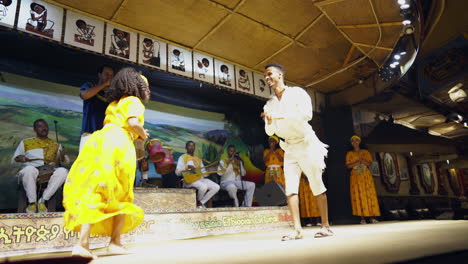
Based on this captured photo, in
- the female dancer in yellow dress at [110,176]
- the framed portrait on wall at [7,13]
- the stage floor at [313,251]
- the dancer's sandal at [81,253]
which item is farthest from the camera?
the framed portrait on wall at [7,13]

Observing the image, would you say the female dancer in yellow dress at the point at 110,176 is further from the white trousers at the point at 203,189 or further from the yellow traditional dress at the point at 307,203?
the yellow traditional dress at the point at 307,203

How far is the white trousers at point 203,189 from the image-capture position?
5.48 meters

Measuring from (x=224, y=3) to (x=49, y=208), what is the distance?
4.03m

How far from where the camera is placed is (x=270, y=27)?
5352mm

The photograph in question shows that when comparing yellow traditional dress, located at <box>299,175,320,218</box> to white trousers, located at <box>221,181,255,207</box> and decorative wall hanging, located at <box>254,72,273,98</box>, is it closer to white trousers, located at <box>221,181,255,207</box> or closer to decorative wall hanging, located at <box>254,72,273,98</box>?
white trousers, located at <box>221,181,255,207</box>

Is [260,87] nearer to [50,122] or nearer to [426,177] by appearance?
[50,122]

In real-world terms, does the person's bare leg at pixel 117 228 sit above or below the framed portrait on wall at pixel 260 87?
below

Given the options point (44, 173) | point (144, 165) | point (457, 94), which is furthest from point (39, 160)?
point (457, 94)

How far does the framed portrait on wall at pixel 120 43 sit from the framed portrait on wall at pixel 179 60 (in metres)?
0.68

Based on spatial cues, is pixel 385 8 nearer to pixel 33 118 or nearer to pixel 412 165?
pixel 33 118

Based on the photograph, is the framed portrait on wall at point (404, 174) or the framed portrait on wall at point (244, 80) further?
the framed portrait on wall at point (404, 174)

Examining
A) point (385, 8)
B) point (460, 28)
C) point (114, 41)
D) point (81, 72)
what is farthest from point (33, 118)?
point (460, 28)

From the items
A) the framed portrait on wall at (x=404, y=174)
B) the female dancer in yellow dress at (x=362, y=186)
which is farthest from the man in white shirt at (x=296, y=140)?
the framed portrait on wall at (x=404, y=174)

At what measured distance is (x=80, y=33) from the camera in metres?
4.61
